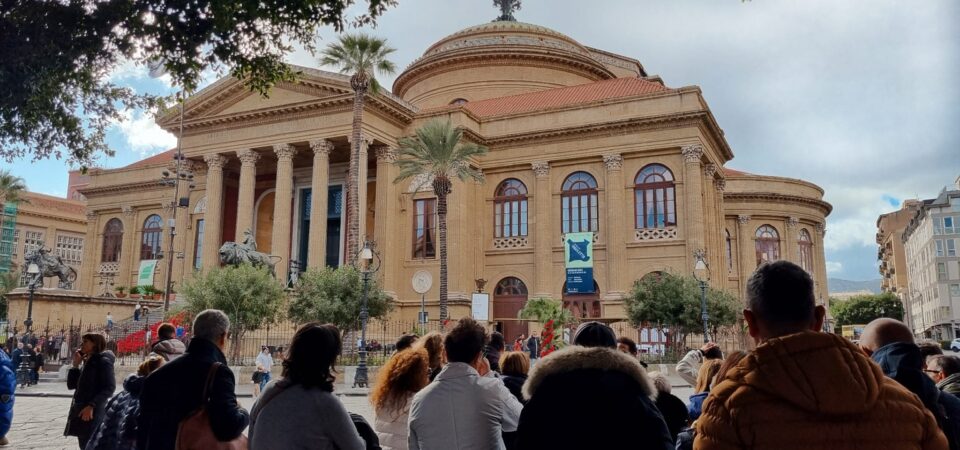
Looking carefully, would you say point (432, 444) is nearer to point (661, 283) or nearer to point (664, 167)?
point (661, 283)

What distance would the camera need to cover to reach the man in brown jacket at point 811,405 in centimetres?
202

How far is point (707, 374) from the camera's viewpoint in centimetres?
462

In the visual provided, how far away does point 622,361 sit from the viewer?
118 inches

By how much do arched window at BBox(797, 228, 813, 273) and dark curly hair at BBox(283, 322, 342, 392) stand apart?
4813cm

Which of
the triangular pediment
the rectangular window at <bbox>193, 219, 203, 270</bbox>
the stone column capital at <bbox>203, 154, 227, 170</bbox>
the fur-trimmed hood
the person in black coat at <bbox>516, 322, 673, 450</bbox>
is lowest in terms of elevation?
the person in black coat at <bbox>516, 322, 673, 450</bbox>

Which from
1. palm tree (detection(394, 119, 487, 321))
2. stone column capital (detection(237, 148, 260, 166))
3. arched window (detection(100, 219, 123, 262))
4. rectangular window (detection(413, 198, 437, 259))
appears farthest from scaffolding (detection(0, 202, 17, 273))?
palm tree (detection(394, 119, 487, 321))

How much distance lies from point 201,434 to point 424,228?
3330 cm

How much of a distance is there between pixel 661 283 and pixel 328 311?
41.6 feet

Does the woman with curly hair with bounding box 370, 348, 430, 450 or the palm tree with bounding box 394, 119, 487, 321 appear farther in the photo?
the palm tree with bounding box 394, 119, 487, 321

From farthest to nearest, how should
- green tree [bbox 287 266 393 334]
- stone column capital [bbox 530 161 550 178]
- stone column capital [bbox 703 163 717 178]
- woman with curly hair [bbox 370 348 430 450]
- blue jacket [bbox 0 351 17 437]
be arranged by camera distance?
stone column capital [bbox 530 161 550 178] → stone column capital [bbox 703 163 717 178] → green tree [bbox 287 266 393 334] → blue jacket [bbox 0 351 17 437] → woman with curly hair [bbox 370 348 430 450]

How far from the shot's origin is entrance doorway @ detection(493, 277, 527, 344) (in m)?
36.0

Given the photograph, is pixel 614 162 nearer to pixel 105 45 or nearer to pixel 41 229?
pixel 105 45

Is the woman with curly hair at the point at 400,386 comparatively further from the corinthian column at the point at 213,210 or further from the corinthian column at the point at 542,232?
the corinthian column at the point at 213,210

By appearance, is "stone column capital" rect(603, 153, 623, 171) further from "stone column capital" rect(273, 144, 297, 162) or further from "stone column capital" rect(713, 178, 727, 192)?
"stone column capital" rect(273, 144, 297, 162)
